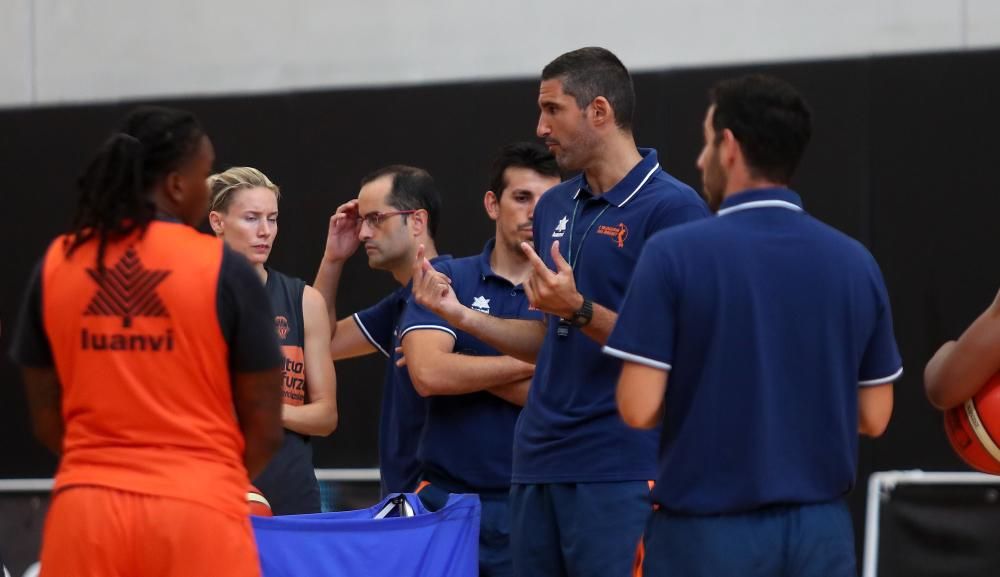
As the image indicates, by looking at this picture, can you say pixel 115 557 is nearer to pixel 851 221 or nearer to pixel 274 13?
pixel 851 221

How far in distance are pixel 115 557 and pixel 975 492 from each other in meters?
4.36

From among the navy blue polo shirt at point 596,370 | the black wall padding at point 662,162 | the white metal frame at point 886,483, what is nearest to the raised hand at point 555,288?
the navy blue polo shirt at point 596,370

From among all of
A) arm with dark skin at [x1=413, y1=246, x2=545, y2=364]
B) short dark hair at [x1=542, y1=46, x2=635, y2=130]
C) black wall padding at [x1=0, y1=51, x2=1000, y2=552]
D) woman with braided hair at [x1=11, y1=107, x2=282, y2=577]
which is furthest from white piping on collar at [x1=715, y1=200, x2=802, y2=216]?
black wall padding at [x1=0, y1=51, x2=1000, y2=552]

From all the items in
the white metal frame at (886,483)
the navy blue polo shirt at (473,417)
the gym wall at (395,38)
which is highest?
the gym wall at (395,38)

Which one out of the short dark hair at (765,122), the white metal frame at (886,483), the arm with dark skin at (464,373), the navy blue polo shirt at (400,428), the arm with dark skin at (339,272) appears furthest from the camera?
the white metal frame at (886,483)

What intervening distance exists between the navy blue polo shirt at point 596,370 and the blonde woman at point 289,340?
91cm

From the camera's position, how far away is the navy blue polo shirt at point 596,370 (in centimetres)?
386

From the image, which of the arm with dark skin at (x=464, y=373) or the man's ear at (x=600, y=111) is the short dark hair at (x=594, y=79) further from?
the arm with dark skin at (x=464, y=373)

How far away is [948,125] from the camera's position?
266 inches

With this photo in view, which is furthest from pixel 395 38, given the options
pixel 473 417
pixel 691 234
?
pixel 691 234

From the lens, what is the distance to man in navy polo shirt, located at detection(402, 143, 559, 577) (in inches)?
177

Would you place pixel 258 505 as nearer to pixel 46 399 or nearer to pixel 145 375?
pixel 46 399

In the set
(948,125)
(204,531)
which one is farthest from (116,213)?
(948,125)

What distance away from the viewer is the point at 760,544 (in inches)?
116
